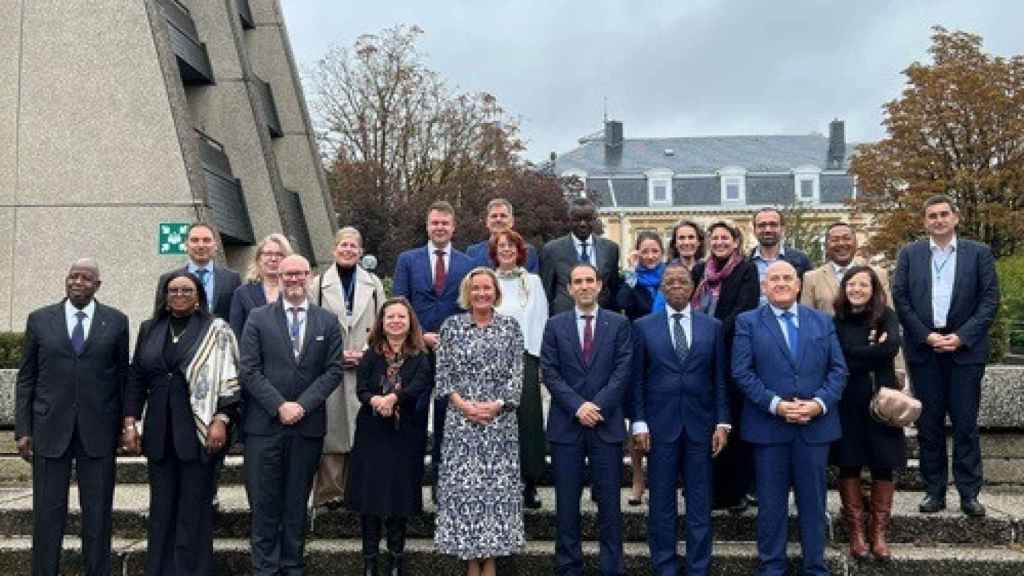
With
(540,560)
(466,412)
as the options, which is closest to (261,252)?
(466,412)

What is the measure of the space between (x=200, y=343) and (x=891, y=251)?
36.7 metres

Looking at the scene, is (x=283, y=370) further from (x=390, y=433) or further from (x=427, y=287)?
(x=427, y=287)

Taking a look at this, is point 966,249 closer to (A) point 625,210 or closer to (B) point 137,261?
(B) point 137,261

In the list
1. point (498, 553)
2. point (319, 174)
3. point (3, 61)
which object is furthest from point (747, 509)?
point (319, 174)

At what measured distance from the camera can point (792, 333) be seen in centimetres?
699

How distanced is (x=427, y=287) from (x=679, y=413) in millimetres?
2280

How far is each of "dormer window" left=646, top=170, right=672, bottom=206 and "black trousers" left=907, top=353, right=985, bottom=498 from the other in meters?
75.5

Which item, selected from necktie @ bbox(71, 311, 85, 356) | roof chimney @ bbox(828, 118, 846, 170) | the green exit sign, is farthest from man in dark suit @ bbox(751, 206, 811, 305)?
roof chimney @ bbox(828, 118, 846, 170)

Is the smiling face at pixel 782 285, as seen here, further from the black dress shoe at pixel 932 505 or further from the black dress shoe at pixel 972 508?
the black dress shoe at pixel 972 508

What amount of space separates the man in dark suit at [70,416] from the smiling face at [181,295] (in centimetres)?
51

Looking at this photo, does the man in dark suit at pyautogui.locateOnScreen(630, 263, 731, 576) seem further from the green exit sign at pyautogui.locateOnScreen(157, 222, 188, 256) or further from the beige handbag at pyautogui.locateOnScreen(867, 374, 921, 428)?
the green exit sign at pyautogui.locateOnScreen(157, 222, 188, 256)

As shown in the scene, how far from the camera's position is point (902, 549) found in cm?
757

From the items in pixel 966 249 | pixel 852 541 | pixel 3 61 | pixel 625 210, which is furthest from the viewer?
pixel 625 210

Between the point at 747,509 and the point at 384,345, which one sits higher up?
the point at 384,345
